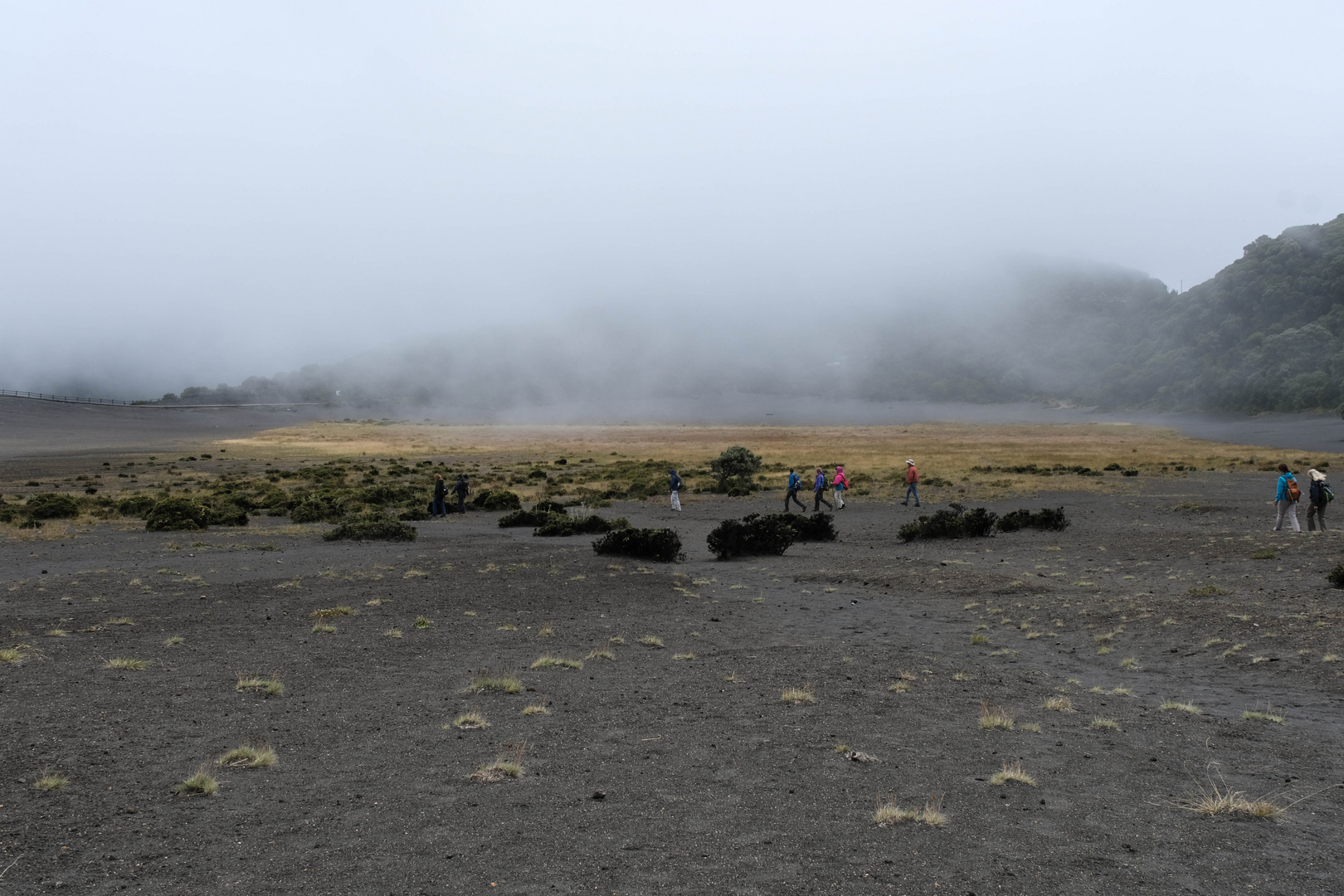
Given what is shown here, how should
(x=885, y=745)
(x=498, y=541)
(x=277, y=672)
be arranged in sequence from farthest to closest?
(x=498, y=541)
(x=277, y=672)
(x=885, y=745)

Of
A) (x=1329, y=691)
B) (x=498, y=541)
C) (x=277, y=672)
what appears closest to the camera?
(x=1329, y=691)

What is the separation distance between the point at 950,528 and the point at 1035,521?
348cm

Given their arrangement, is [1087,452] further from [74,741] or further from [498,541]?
[74,741]

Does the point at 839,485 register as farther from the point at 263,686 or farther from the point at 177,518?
the point at 263,686

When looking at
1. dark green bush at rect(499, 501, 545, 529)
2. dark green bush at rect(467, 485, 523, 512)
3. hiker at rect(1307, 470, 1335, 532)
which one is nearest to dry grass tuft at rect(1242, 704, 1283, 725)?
hiker at rect(1307, 470, 1335, 532)

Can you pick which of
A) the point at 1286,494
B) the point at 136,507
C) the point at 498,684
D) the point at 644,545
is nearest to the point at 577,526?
the point at 644,545

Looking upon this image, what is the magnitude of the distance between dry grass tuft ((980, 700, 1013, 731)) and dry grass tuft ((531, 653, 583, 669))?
14.9 ft

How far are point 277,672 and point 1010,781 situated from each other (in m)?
7.60

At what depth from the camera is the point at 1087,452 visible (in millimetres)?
63000

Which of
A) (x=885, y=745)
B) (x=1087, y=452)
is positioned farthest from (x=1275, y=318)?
(x=885, y=745)

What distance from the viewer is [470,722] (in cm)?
818

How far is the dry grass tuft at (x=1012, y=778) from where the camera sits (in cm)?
669

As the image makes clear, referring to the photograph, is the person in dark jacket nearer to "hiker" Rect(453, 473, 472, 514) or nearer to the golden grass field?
the golden grass field

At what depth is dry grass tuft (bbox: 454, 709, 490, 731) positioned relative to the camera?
807cm
